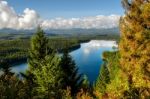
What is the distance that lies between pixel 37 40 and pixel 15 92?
63.0 ft

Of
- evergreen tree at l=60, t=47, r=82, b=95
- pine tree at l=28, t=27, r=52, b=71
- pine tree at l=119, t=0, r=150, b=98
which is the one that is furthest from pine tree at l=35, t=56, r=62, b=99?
pine tree at l=28, t=27, r=52, b=71

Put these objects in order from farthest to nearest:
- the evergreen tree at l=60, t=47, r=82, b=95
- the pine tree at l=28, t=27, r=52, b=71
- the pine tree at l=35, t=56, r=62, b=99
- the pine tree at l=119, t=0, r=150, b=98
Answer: the pine tree at l=28, t=27, r=52, b=71
the evergreen tree at l=60, t=47, r=82, b=95
the pine tree at l=35, t=56, r=62, b=99
the pine tree at l=119, t=0, r=150, b=98

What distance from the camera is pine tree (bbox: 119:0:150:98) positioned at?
25641mm

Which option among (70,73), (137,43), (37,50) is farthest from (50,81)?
(37,50)

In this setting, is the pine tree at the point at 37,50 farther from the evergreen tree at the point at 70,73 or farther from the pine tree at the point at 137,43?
the pine tree at the point at 137,43

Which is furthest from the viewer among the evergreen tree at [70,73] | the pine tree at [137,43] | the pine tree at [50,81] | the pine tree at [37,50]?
the pine tree at [37,50]

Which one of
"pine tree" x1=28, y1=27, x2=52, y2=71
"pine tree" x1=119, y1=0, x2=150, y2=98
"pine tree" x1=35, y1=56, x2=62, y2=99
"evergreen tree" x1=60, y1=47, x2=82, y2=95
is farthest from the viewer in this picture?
"pine tree" x1=28, y1=27, x2=52, y2=71

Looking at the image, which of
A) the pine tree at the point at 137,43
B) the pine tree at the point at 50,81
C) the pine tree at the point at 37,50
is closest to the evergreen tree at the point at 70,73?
the pine tree at the point at 37,50

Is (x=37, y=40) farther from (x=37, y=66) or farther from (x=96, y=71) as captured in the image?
(x=96, y=71)

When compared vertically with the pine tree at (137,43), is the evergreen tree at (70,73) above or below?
below

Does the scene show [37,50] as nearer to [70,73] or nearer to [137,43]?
[70,73]

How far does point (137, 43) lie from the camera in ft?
85.9

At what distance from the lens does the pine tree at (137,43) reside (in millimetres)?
25641

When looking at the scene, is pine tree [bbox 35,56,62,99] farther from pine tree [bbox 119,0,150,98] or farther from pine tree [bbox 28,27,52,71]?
pine tree [bbox 28,27,52,71]
